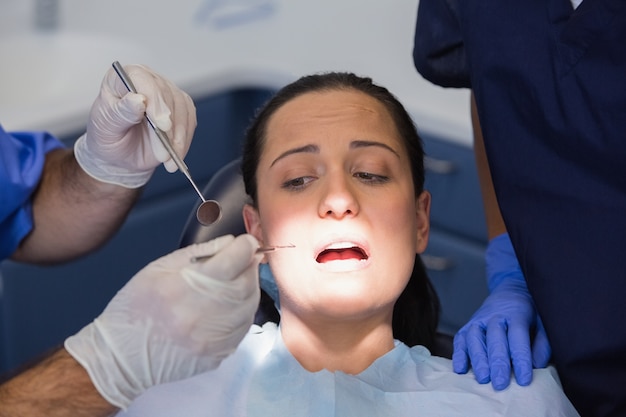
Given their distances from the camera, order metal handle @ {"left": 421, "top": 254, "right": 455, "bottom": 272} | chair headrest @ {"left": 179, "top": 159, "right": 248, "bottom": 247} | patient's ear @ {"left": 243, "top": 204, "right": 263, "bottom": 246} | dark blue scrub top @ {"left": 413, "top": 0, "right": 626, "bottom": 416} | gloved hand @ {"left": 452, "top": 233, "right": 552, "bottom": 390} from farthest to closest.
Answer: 1. metal handle @ {"left": 421, "top": 254, "right": 455, "bottom": 272}
2. chair headrest @ {"left": 179, "top": 159, "right": 248, "bottom": 247}
3. patient's ear @ {"left": 243, "top": 204, "right": 263, "bottom": 246}
4. gloved hand @ {"left": 452, "top": 233, "right": 552, "bottom": 390}
5. dark blue scrub top @ {"left": 413, "top": 0, "right": 626, "bottom": 416}

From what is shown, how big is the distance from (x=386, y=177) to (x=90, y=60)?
1.60 metres

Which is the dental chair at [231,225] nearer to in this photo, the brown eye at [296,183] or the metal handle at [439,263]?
the brown eye at [296,183]

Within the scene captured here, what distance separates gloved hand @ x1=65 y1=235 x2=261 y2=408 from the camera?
1.45 metres

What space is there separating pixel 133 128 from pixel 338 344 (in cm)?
50

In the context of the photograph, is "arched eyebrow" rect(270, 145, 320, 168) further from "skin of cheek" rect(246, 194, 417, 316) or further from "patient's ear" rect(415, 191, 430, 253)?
"patient's ear" rect(415, 191, 430, 253)

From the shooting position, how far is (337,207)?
1.69 m

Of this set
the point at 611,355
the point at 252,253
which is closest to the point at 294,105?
the point at 252,253

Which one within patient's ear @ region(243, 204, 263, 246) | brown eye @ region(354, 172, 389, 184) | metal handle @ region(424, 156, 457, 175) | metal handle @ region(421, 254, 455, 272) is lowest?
metal handle @ region(421, 254, 455, 272)

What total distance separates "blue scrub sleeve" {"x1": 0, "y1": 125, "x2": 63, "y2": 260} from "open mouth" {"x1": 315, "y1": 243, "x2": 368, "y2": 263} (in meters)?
0.67

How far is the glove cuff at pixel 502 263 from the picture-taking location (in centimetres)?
203

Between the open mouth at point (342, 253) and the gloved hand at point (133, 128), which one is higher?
the gloved hand at point (133, 128)

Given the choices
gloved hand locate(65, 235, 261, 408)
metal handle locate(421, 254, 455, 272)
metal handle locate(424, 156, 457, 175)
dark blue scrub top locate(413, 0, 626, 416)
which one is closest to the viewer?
gloved hand locate(65, 235, 261, 408)

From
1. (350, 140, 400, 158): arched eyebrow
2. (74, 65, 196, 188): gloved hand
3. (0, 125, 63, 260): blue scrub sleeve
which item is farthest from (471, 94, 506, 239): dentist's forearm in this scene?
(0, 125, 63, 260): blue scrub sleeve

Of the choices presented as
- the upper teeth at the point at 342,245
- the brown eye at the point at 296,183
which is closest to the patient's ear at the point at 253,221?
the brown eye at the point at 296,183
